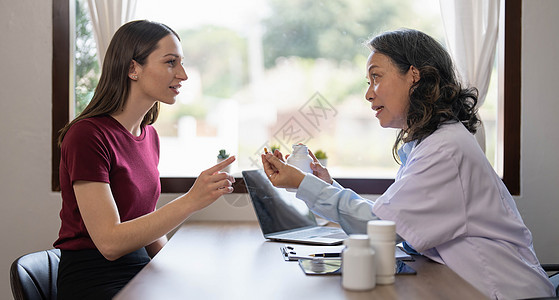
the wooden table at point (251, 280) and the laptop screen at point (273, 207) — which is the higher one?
the laptop screen at point (273, 207)

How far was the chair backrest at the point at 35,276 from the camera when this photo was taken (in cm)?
160

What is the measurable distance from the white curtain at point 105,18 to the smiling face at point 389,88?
122 centimetres

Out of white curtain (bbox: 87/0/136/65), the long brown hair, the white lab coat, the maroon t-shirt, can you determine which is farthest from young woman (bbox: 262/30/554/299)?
white curtain (bbox: 87/0/136/65)

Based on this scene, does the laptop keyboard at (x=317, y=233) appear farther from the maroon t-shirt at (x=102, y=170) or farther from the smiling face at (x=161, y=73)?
the smiling face at (x=161, y=73)

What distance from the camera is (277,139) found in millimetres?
2721

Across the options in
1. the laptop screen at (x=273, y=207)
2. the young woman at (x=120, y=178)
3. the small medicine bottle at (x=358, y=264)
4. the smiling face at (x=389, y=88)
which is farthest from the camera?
the laptop screen at (x=273, y=207)

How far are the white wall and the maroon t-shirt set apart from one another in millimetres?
630

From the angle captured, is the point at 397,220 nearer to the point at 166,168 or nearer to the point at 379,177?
the point at 379,177

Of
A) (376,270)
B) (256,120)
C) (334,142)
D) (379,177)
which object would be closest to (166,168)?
(256,120)

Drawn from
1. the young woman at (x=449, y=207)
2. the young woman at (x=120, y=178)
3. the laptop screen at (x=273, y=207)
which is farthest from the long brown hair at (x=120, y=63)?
the young woman at (x=449, y=207)

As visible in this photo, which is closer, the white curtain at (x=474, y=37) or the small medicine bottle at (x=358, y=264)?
the small medicine bottle at (x=358, y=264)

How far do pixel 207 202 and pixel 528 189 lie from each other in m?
1.61

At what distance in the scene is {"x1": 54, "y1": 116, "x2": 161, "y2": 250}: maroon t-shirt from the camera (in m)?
1.69

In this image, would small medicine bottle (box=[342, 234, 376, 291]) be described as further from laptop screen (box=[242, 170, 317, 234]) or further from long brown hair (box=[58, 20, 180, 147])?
long brown hair (box=[58, 20, 180, 147])
